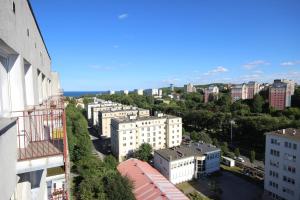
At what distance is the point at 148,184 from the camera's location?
707 inches

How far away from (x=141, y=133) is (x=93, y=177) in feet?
43.8

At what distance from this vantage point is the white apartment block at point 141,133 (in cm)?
2997

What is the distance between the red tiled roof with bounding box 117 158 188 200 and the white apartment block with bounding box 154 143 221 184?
248cm

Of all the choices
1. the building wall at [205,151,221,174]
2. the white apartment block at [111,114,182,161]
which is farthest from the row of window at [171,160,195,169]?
the white apartment block at [111,114,182,161]

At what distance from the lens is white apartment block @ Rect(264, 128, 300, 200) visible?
1691 cm

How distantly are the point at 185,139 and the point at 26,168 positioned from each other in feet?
120

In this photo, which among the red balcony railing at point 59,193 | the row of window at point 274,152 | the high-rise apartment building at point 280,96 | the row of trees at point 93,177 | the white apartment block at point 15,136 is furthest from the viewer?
the high-rise apartment building at point 280,96

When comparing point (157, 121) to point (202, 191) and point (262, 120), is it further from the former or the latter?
point (262, 120)

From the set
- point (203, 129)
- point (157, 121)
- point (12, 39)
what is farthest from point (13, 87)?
point (203, 129)

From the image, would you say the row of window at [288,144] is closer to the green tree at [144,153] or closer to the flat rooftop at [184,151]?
the flat rooftop at [184,151]

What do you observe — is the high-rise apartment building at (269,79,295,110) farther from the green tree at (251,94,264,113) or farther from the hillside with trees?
the green tree at (251,94,264,113)

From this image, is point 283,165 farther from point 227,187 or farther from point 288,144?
point 227,187

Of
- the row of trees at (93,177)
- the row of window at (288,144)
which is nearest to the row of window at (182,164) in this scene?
the row of trees at (93,177)

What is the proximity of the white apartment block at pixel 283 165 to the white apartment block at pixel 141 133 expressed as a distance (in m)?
15.8
